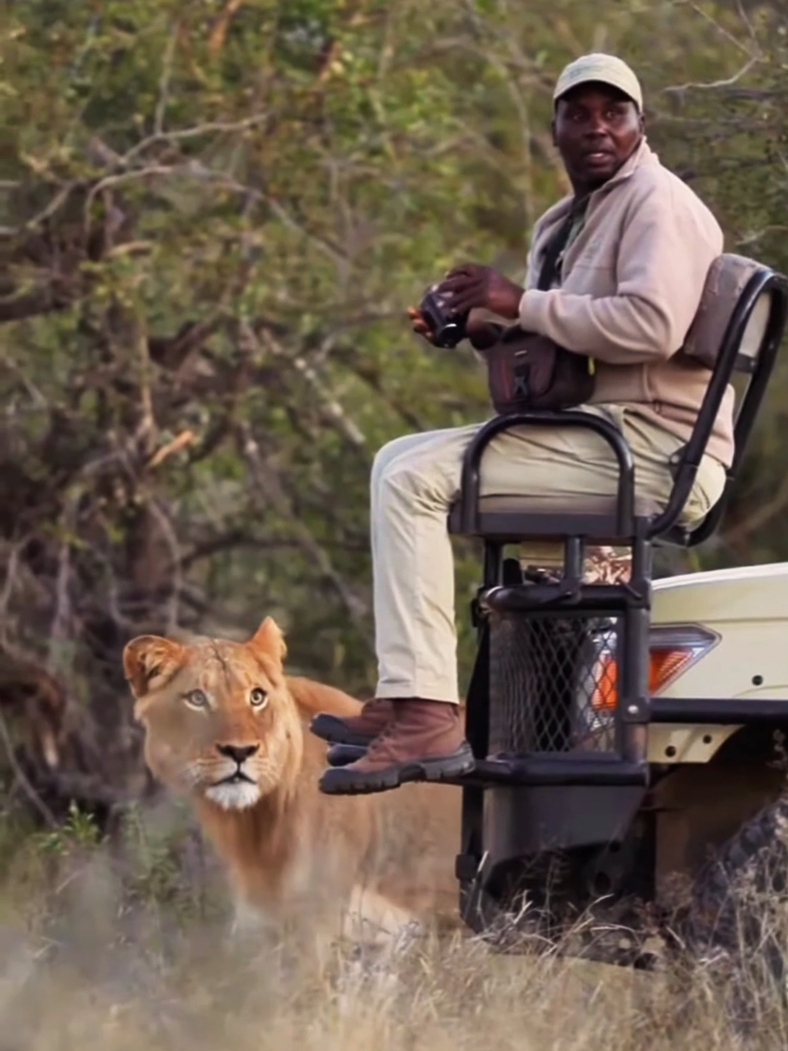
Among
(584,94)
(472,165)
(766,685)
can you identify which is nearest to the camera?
(766,685)

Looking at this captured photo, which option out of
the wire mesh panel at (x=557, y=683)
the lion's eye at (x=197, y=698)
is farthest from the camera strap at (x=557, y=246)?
the lion's eye at (x=197, y=698)

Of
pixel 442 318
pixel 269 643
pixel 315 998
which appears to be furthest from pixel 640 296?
pixel 269 643

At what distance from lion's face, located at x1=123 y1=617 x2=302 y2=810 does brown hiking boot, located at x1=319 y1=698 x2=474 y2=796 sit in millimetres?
2181

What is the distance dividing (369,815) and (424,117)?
3.80 m

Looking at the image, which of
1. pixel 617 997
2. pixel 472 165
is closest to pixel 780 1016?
pixel 617 997

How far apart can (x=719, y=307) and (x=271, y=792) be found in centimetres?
271

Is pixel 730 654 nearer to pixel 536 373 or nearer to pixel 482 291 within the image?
pixel 536 373

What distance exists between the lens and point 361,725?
5.05 m

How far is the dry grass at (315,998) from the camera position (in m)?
4.46

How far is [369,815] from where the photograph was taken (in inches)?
274

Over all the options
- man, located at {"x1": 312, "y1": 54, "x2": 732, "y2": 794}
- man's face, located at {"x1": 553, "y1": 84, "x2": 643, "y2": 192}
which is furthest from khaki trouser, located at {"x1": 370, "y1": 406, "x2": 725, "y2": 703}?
man's face, located at {"x1": 553, "y1": 84, "x2": 643, "y2": 192}

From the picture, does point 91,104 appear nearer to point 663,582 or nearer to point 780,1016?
point 663,582

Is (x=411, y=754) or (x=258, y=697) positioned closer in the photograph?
(x=411, y=754)

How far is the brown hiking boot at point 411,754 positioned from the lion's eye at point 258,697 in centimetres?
229
